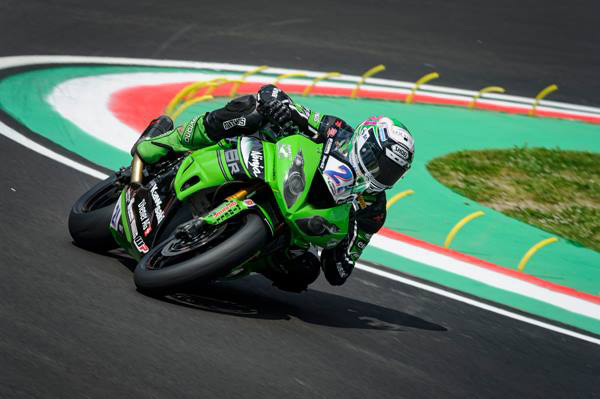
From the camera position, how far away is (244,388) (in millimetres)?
4910

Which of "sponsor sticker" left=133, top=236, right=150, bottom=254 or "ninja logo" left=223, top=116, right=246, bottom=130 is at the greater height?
"ninja logo" left=223, top=116, right=246, bottom=130

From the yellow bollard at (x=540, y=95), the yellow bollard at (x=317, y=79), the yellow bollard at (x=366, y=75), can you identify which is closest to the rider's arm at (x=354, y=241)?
the yellow bollard at (x=317, y=79)

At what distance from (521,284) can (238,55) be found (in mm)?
A: 9681

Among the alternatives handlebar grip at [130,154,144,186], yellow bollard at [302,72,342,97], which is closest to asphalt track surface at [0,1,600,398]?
handlebar grip at [130,154,144,186]

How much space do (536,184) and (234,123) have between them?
7085mm

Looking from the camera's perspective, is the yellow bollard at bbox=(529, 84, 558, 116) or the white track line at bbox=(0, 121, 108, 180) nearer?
the white track line at bbox=(0, 121, 108, 180)

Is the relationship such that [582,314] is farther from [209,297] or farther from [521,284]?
[209,297]

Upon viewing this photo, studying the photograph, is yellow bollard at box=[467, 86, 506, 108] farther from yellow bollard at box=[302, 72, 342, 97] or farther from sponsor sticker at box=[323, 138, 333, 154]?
sponsor sticker at box=[323, 138, 333, 154]

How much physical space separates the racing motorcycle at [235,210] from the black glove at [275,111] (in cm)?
16

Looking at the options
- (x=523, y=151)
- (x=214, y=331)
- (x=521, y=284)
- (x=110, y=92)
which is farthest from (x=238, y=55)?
(x=214, y=331)

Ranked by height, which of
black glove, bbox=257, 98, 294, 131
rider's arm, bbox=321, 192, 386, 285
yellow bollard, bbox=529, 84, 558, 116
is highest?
black glove, bbox=257, 98, 294, 131

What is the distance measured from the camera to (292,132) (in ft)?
21.7

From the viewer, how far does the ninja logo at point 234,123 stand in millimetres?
6438

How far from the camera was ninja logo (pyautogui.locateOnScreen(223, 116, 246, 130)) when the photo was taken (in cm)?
644
